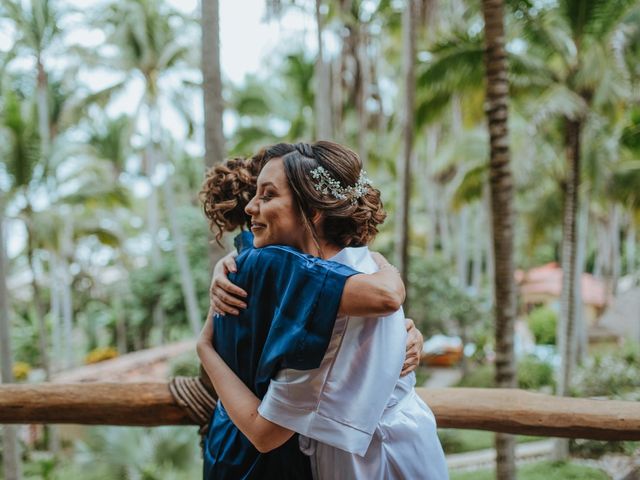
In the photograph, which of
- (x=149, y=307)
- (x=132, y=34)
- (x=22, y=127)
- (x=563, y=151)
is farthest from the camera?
(x=149, y=307)

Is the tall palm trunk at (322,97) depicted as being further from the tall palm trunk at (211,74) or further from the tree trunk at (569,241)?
the tall palm trunk at (211,74)

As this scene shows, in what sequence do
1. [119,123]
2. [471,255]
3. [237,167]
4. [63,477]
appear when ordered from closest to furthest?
[237,167] → [63,477] → [119,123] → [471,255]

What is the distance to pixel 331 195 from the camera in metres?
1.47

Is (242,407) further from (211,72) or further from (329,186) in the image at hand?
(211,72)

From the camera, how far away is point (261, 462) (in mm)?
1554

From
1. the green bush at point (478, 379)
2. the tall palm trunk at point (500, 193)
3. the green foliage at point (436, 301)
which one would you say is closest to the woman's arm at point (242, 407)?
the tall palm trunk at point (500, 193)

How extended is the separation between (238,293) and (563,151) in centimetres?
1365

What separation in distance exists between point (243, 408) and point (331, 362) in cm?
24

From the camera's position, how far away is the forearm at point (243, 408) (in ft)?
4.72

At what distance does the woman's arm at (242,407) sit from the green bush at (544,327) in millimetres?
24332

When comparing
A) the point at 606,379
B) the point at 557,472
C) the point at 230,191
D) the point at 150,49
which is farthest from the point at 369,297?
the point at 150,49

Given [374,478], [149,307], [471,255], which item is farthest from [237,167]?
[471,255]

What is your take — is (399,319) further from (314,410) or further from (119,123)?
(119,123)

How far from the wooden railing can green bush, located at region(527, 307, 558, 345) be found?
23.2 meters
